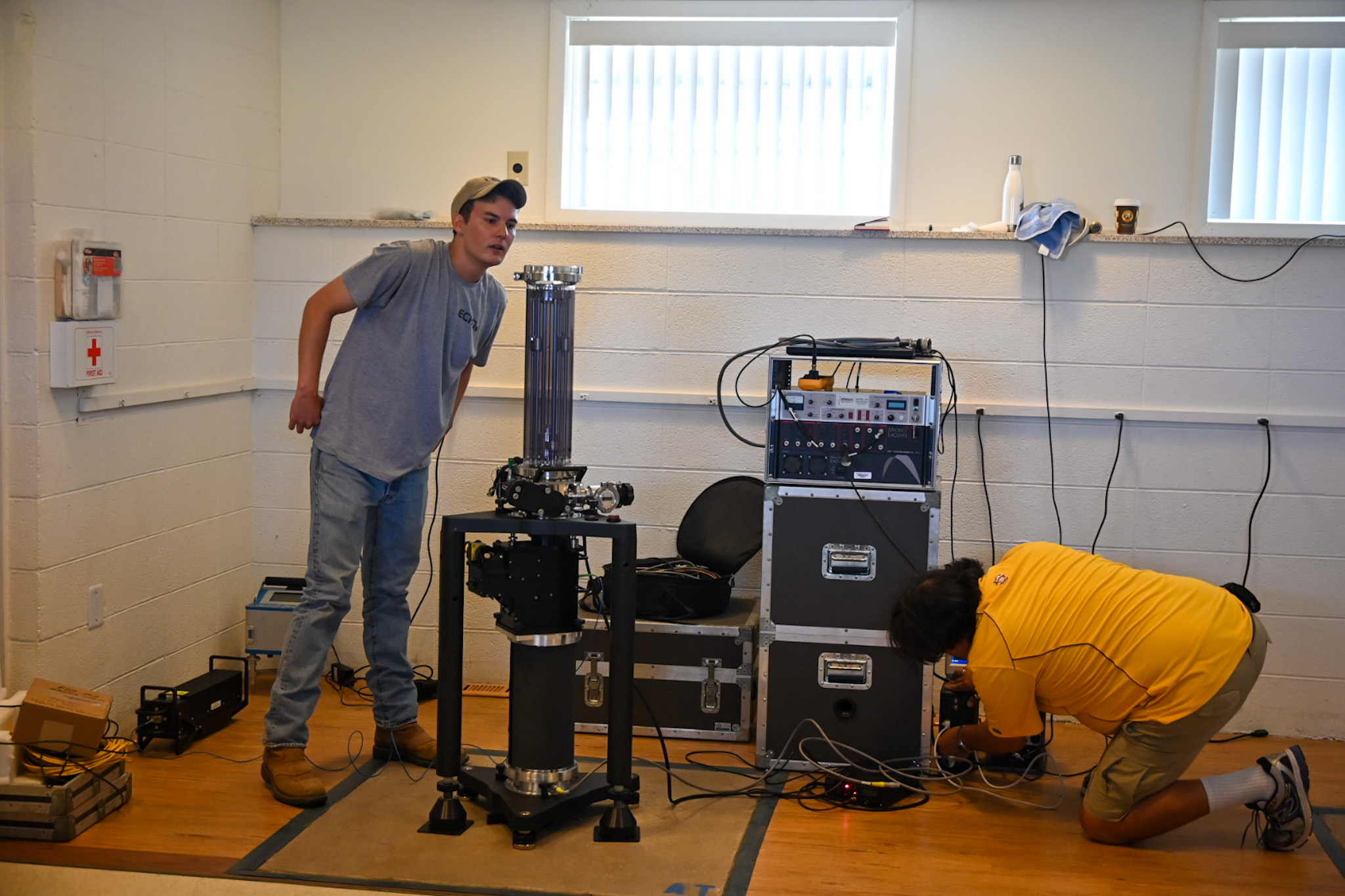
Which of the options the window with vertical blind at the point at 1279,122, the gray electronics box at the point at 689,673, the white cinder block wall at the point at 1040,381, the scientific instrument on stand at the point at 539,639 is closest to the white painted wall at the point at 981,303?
the white cinder block wall at the point at 1040,381

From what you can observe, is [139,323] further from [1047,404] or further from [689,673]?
[1047,404]

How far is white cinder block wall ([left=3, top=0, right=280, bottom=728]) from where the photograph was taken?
3273 millimetres

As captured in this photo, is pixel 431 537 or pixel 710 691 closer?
pixel 710 691

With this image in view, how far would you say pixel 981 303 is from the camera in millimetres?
4074

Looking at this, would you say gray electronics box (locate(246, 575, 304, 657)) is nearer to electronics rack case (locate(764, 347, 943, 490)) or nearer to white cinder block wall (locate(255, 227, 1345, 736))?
white cinder block wall (locate(255, 227, 1345, 736))

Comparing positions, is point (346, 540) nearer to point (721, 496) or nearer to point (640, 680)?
point (640, 680)

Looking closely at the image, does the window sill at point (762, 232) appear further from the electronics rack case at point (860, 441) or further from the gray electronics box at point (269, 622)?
the gray electronics box at point (269, 622)

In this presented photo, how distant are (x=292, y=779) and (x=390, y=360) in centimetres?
112

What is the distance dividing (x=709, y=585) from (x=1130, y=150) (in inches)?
81.3

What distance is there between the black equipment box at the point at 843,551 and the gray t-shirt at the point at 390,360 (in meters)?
1.05

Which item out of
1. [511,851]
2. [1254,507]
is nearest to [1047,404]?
[1254,507]

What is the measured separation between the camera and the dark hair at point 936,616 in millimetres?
2949

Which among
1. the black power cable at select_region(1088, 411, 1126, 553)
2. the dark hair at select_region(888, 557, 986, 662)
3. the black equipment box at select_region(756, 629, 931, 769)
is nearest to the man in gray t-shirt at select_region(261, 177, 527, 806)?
the black equipment box at select_region(756, 629, 931, 769)

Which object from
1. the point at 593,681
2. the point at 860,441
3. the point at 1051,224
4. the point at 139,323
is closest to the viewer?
the point at 860,441
